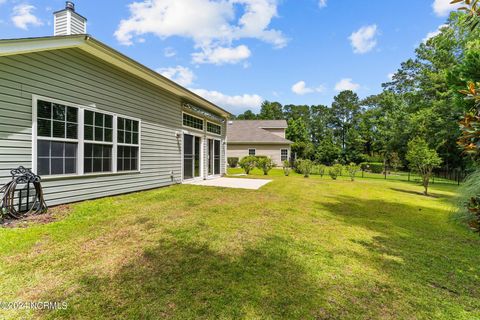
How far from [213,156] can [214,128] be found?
1608 mm

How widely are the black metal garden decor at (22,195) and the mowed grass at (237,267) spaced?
2.13ft

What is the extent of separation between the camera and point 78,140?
5367 millimetres

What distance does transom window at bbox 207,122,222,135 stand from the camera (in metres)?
12.2

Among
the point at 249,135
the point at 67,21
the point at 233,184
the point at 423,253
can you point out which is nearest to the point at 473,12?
the point at 423,253

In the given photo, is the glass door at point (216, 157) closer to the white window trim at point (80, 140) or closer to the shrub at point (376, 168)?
Result: the white window trim at point (80, 140)

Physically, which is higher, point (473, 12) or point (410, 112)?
point (410, 112)

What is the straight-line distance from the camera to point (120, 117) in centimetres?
661

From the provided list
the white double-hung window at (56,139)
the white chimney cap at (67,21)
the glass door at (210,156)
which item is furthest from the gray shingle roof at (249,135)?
the white double-hung window at (56,139)

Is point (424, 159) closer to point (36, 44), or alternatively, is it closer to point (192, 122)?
point (192, 122)

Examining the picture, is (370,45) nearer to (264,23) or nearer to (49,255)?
(264,23)

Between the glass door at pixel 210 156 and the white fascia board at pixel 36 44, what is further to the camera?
the glass door at pixel 210 156

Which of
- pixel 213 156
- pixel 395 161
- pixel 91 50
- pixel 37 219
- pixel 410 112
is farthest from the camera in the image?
pixel 410 112

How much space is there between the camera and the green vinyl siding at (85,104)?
425cm

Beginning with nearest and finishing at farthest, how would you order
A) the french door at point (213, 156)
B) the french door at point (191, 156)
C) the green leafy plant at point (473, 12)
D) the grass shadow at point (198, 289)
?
the green leafy plant at point (473, 12) → the grass shadow at point (198, 289) → the french door at point (191, 156) → the french door at point (213, 156)
